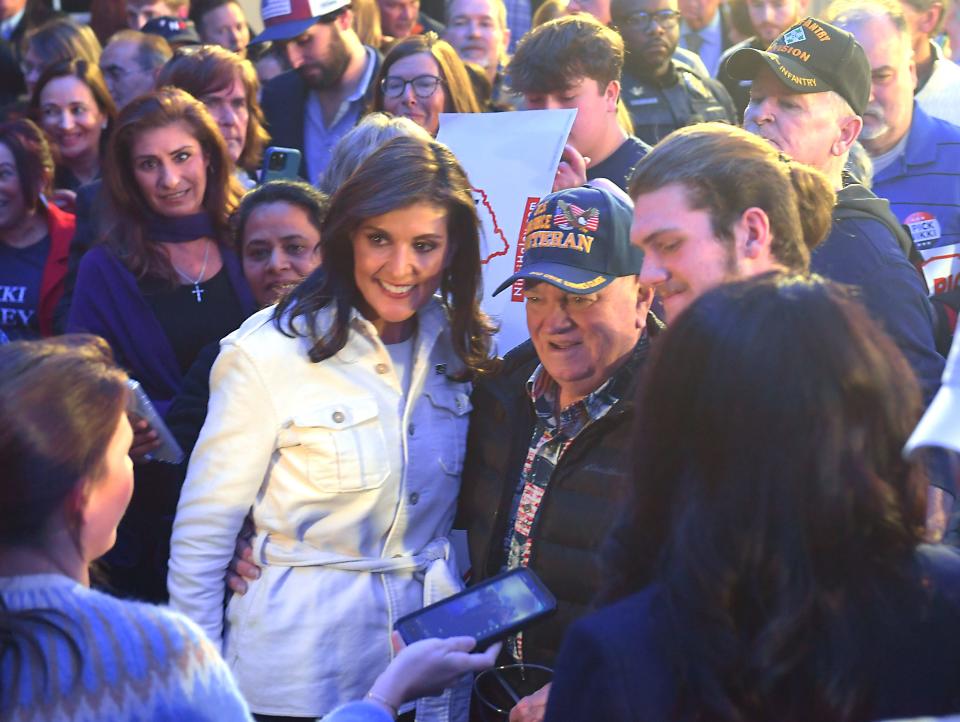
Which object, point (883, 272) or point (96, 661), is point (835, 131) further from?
point (96, 661)

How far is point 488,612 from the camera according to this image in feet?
7.65

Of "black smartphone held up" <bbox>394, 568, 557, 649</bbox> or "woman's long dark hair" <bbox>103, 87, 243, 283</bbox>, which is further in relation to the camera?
"woman's long dark hair" <bbox>103, 87, 243, 283</bbox>

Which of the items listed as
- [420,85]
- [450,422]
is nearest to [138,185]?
[420,85]

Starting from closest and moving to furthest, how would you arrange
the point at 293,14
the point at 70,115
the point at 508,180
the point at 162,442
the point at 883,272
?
the point at 883,272, the point at 162,442, the point at 508,180, the point at 293,14, the point at 70,115

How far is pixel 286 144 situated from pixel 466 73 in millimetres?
1069

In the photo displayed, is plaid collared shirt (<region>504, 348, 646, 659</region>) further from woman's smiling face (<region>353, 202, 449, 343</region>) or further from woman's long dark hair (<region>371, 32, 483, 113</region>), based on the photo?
woman's long dark hair (<region>371, 32, 483, 113</region>)

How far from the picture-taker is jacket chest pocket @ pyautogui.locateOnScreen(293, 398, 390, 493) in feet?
9.62

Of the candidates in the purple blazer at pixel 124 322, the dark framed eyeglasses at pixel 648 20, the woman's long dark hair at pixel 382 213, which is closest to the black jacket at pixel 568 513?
the woman's long dark hair at pixel 382 213

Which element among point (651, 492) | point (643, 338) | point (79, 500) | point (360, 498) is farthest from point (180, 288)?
point (651, 492)

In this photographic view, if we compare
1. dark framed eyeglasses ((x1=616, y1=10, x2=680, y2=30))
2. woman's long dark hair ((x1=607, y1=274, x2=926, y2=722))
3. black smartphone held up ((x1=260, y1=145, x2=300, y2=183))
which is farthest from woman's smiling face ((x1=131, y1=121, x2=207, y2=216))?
woman's long dark hair ((x1=607, y1=274, x2=926, y2=722))

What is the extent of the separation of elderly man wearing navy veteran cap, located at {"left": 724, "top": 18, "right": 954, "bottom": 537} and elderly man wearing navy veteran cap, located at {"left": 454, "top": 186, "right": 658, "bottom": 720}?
0.62 metres

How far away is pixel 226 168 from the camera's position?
4500 millimetres

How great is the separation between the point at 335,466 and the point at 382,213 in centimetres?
64

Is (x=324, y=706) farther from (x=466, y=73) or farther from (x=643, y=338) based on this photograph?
(x=466, y=73)
